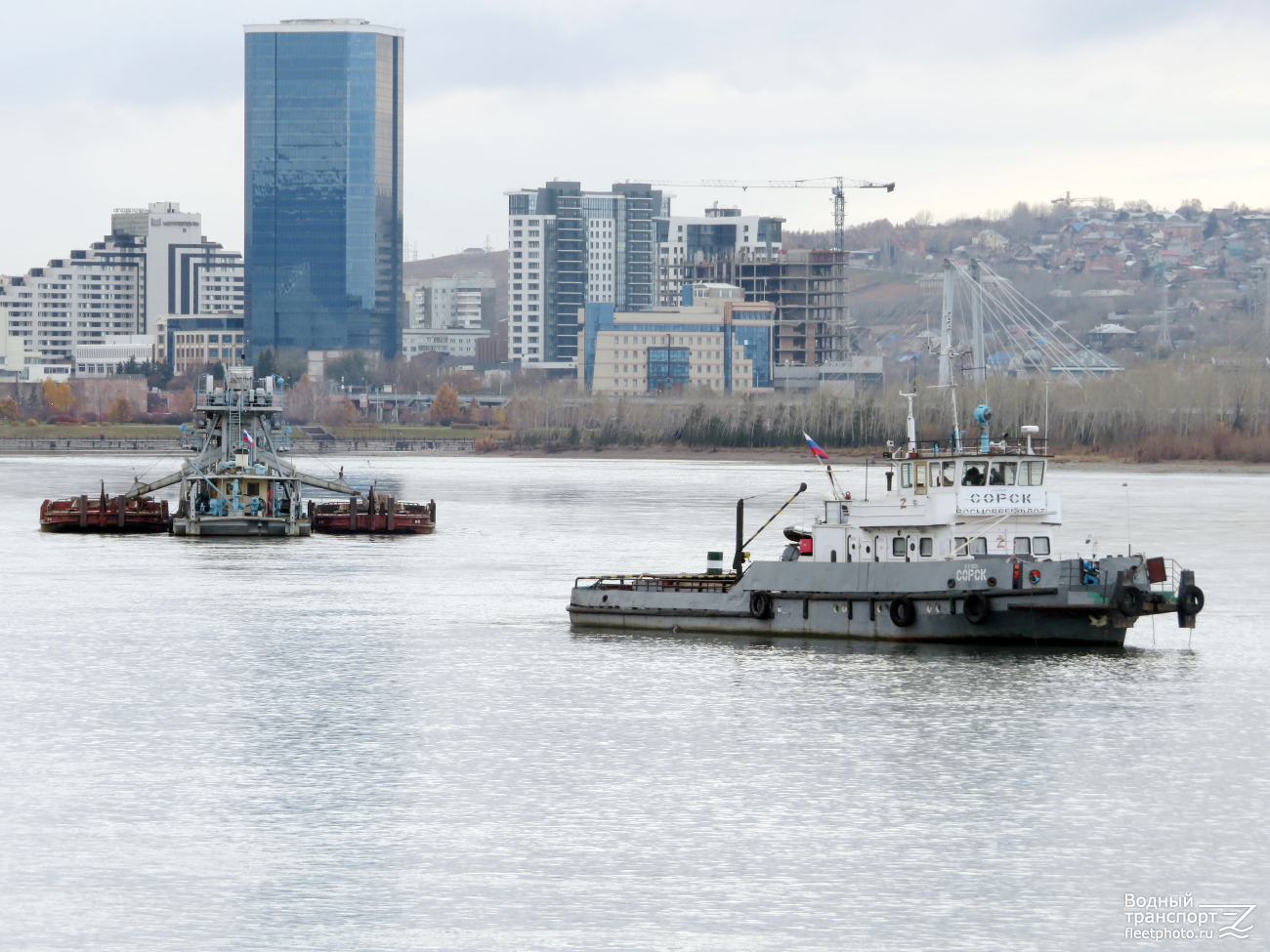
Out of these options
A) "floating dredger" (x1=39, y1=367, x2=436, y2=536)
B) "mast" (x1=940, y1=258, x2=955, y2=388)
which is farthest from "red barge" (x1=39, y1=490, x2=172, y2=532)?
"mast" (x1=940, y1=258, x2=955, y2=388)

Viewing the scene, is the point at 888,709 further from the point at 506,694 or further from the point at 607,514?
the point at 607,514

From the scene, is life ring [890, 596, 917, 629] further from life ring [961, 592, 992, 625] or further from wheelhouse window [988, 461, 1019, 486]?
wheelhouse window [988, 461, 1019, 486]

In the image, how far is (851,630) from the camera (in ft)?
164

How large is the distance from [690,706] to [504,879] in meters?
14.3

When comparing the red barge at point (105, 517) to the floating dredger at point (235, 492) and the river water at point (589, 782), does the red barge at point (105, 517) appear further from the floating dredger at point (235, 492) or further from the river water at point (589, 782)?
the river water at point (589, 782)

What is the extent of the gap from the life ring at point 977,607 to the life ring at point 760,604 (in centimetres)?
601

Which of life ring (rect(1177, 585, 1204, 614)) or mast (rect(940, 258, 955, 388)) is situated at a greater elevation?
mast (rect(940, 258, 955, 388))

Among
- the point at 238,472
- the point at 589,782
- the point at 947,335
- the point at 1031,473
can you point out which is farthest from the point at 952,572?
the point at 238,472

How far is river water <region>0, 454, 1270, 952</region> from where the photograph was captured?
26906 mm

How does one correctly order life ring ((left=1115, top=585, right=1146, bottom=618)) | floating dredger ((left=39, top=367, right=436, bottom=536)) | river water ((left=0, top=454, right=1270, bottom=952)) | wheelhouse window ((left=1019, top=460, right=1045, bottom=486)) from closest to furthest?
river water ((left=0, top=454, right=1270, bottom=952)) → life ring ((left=1115, top=585, right=1146, bottom=618)) → wheelhouse window ((left=1019, top=460, right=1045, bottom=486)) → floating dredger ((left=39, top=367, right=436, bottom=536))

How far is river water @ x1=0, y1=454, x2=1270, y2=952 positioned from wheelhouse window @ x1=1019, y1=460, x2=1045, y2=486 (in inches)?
186

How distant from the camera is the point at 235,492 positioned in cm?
9606

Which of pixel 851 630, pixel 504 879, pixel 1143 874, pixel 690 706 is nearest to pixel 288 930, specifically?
pixel 504 879

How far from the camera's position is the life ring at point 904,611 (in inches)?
1917
